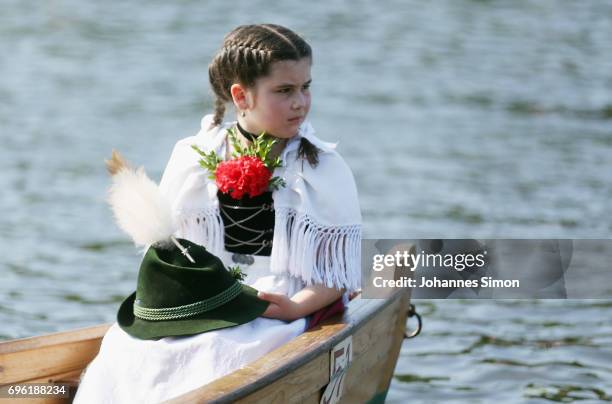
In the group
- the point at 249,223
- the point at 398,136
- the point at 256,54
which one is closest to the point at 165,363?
the point at 249,223

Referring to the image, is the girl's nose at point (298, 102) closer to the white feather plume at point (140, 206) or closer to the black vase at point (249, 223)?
the black vase at point (249, 223)

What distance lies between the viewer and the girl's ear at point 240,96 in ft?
12.8

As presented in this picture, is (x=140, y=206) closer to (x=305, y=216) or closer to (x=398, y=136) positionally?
(x=305, y=216)

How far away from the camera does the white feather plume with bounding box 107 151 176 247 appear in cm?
360

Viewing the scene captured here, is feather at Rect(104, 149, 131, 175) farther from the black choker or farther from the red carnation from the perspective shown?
the black choker

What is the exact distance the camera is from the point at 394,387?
17.8 ft

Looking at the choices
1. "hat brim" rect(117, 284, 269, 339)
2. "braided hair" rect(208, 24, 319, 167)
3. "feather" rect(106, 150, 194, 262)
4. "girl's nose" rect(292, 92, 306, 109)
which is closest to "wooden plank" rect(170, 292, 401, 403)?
"hat brim" rect(117, 284, 269, 339)

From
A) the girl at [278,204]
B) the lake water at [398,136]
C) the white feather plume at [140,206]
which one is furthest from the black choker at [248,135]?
the lake water at [398,136]

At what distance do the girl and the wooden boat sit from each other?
0.12 meters

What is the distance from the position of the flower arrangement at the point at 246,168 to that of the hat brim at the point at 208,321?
1.01 ft

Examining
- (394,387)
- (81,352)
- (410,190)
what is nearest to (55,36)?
(410,190)

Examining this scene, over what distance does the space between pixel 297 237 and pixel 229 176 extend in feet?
0.91

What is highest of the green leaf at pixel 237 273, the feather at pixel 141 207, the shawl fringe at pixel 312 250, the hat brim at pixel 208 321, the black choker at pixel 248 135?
the black choker at pixel 248 135

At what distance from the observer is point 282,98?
383cm
